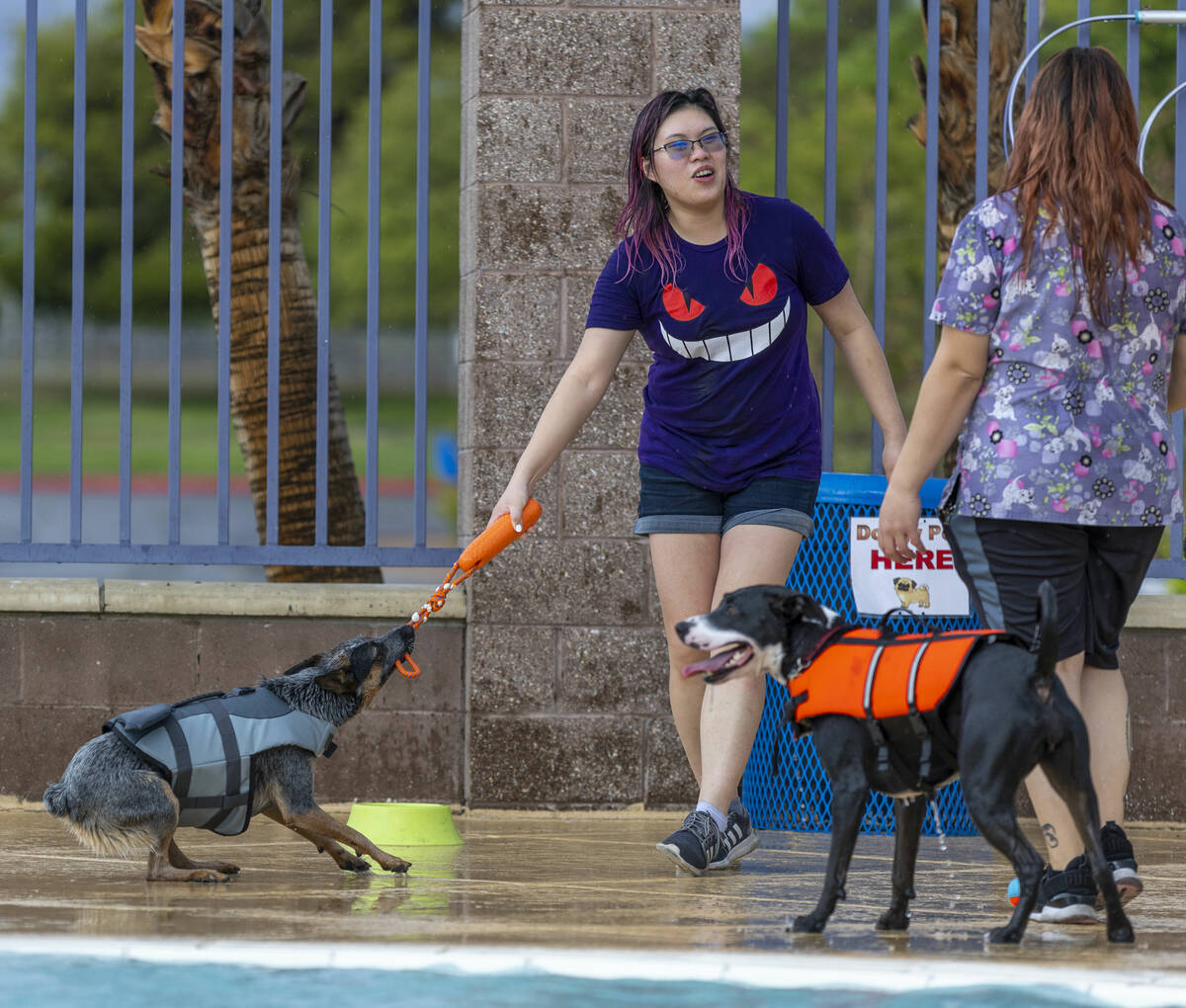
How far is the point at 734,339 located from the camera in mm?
4156

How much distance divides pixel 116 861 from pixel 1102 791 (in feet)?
8.61

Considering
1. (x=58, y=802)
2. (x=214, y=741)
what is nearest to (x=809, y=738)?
(x=214, y=741)

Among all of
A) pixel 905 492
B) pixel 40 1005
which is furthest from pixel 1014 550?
pixel 40 1005

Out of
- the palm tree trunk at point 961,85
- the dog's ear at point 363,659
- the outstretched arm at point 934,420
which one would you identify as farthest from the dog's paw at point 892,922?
the palm tree trunk at point 961,85

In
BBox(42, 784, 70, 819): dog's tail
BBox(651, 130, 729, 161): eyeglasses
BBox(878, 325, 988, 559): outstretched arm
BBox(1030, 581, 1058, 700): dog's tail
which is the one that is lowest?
BBox(42, 784, 70, 819): dog's tail

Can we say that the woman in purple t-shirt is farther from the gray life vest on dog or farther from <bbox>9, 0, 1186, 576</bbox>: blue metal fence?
<bbox>9, 0, 1186, 576</bbox>: blue metal fence

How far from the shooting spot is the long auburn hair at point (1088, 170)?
10.6 ft

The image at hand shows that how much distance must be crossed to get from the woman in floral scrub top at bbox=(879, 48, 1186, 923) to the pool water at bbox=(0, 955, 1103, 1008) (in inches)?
34.1

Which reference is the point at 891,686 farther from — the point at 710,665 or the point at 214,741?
the point at 214,741

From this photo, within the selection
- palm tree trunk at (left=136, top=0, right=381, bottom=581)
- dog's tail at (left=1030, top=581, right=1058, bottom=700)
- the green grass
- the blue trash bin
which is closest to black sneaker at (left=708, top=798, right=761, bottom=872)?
the blue trash bin

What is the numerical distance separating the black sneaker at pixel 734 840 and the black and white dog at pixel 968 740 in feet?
3.05

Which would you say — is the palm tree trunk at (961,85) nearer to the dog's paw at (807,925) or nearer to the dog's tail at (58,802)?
the dog's paw at (807,925)

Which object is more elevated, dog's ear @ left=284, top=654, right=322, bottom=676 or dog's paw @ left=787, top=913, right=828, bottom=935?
dog's ear @ left=284, top=654, right=322, bottom=676

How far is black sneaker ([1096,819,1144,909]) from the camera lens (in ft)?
10.9
